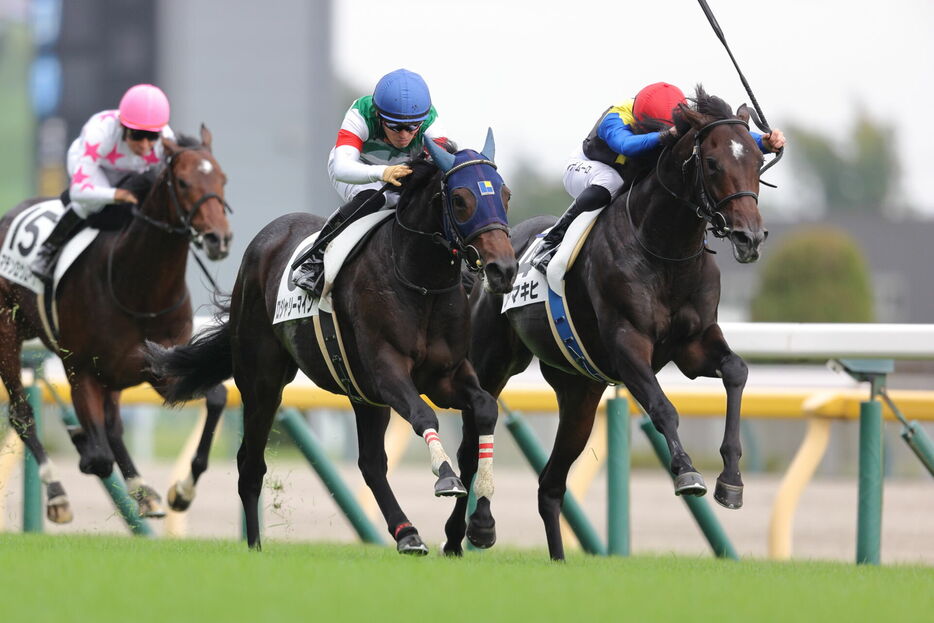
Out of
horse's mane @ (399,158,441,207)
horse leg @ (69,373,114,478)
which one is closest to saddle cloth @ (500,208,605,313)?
horse's mane @ (399,158,441,207)

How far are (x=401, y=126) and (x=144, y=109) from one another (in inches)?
80.9

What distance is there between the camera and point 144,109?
24.7 feet

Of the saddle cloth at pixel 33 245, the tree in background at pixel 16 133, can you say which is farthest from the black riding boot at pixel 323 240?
the tree in background at pixel 16 133

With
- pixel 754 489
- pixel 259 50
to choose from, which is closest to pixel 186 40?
pixel 259 50

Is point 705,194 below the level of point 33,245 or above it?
above

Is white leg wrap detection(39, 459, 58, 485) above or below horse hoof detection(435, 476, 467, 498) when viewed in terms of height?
below

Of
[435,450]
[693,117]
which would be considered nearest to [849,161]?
[693,117]

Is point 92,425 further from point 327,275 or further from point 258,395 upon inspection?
point 327,275

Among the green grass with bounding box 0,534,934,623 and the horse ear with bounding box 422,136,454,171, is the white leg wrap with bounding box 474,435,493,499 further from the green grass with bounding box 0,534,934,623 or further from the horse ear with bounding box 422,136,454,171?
the horse ear with bounding box 422,136,454,171

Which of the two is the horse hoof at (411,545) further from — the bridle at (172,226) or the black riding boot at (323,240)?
the bridle at (172,226)

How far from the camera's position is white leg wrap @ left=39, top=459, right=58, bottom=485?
7.64 meters

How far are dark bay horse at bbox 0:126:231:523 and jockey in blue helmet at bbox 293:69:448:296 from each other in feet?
3.72

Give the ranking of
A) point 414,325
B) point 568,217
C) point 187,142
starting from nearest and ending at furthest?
point 414,325 < point 568,217 < point 187,142

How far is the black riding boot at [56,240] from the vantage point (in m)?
7.77
